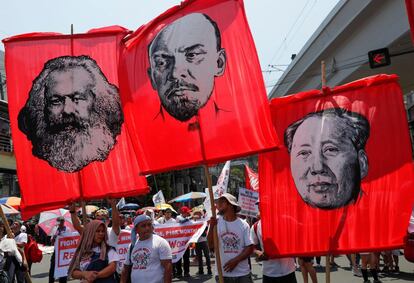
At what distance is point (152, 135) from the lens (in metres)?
5.36

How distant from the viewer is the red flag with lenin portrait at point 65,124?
6012 mm

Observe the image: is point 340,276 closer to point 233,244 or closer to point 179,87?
point 233,244

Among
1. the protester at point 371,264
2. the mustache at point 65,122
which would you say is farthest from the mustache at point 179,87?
the protester at point 371,264

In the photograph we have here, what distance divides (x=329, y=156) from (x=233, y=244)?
1468mm

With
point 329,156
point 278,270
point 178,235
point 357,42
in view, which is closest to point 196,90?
point 329,156

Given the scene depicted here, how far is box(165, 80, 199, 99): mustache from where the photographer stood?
534 centimetres

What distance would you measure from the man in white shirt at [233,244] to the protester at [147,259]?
60cm

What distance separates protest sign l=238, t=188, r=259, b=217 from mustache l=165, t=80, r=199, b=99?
23.6 feet

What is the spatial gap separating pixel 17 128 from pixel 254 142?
9.98 feet

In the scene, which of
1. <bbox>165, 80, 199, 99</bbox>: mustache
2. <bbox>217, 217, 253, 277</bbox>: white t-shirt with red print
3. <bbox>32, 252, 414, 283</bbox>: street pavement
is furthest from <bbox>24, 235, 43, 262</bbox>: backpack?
<bbox>165, 80, 199, 99</bbox>: mustache

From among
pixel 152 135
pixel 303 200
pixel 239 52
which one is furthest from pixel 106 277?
pixel 239 52

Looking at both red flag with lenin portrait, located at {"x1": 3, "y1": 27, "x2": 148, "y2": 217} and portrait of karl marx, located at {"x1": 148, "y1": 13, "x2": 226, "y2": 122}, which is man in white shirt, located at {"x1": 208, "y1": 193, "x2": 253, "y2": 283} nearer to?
red flag with lenin portrait, located at {"x1": 3, "y1": 27, "x2": 148, "y2": 217}

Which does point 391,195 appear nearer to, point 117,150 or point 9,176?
point 117,150

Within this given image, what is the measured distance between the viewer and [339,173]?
5496mm
